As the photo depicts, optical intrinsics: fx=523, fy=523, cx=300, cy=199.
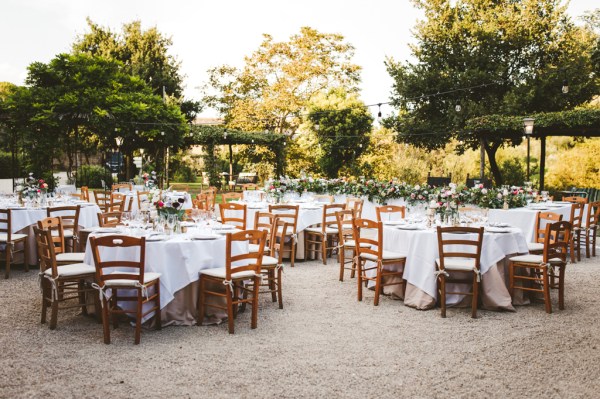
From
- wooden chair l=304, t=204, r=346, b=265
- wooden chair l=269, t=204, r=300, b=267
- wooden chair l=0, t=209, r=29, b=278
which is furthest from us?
wooden chair l=304, t=204, r=346, b=265

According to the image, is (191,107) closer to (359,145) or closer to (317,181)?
(359,145)

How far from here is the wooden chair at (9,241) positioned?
7.67 meters

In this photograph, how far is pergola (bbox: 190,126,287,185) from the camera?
25.7 metres

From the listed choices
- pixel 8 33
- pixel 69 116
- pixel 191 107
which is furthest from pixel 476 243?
pixel 191 107

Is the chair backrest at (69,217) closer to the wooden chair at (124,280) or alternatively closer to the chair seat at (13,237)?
the chair seat at (13,237)

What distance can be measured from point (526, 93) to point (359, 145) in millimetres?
9447

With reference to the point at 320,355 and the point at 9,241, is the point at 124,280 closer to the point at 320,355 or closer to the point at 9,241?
the point at 320,355

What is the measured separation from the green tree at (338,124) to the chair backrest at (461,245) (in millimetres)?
21760

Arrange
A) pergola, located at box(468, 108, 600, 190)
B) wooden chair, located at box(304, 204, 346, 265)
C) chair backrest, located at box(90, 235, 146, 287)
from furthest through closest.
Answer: pergola, located at box(468, 108, 600, 190)
wooden chair, located at box(304, 204, 346, 265)
chair backrest, located at box(90, 235, 146, 287)

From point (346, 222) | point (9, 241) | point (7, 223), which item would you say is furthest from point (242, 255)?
point (7, 223)

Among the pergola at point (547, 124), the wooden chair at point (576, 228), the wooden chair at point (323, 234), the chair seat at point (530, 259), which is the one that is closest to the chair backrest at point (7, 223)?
the wooden chair at point (323, 234)

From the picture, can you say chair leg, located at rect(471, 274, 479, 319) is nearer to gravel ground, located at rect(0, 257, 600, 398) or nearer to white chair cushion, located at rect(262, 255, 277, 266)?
gravel ground, located at rect(0, 257, 600, 398)

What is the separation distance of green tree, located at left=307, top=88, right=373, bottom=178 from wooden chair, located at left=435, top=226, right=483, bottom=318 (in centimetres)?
2187

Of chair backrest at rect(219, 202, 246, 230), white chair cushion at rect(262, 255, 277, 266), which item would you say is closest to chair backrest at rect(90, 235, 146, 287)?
white chair cushion at rect(262, 255, 277, 266)
